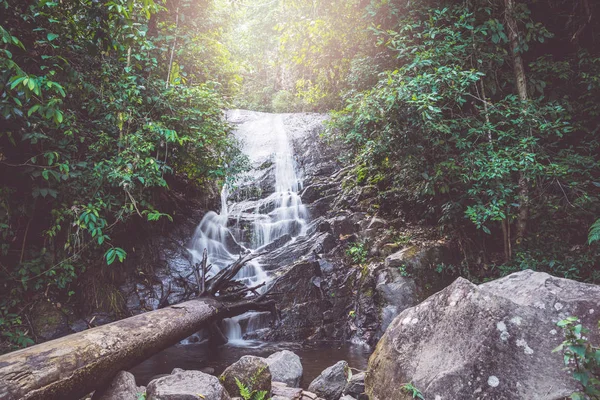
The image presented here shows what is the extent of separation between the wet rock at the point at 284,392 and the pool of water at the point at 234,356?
0.68 m

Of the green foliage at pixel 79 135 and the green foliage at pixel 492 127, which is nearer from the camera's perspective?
the green foliage at pixel 79 135

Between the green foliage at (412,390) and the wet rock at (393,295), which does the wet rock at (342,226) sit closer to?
the wet rock at (393,295)

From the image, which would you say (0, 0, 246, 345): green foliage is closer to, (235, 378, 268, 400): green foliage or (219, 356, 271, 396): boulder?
(219, 356, 271, 396): boulder

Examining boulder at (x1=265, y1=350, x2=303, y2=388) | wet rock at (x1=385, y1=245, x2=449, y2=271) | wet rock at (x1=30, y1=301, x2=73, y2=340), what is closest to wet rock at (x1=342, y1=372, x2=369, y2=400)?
boulder at (x1=265, y1=350, x2=303, y2=388)

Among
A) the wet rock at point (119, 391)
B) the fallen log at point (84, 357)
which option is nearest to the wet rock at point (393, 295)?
the fallen log at point (84, 357)

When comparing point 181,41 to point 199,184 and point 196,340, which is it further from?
point 196,340

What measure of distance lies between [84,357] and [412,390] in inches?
113

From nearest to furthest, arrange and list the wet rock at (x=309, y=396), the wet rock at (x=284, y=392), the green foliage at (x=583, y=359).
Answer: the green foliage at (x=583, y=359) < the wet rock at (x=284, y=392) < the wet rock at (x=309, y=396)

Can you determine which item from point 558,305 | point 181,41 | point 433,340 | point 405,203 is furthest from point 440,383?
point 181,41

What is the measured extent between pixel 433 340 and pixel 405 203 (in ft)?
17.5

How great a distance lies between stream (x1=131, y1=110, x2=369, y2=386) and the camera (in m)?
5.58

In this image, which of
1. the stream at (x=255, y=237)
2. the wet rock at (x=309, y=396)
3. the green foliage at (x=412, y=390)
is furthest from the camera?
the stream at (x=255, y=237)

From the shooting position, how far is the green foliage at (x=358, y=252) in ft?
24.4

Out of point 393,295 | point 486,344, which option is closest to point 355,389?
point 486,344
